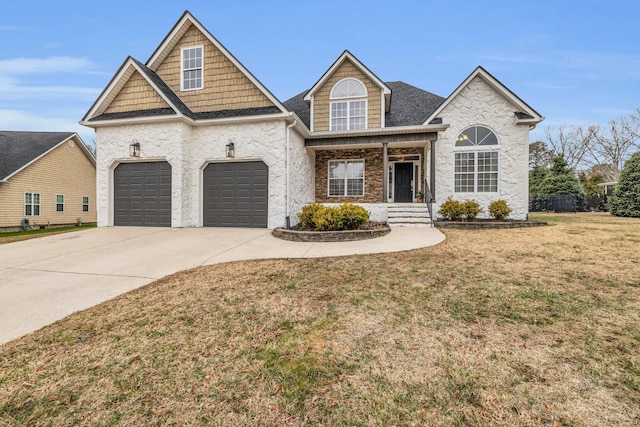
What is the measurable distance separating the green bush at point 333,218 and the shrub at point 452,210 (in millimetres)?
4178

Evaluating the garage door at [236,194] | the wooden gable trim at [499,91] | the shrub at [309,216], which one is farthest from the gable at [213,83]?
the wooden gable trim at [499,91]

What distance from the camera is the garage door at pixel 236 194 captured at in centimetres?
1021

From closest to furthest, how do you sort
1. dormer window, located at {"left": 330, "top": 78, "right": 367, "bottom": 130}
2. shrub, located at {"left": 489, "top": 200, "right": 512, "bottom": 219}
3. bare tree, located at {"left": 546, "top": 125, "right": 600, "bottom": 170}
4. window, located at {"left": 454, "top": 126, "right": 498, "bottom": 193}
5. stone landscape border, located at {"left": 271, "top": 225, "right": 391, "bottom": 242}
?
stone landscape border, located at {"left": 271, "top": 225, "right": 391, "bottom": 242} → shrub, located at {"left": 489, "top": 200, "right": 512, "bottom": 219} → window, located at {"left": 454, "top": 126, "right": 498, "bottom": 193} → dormer window, located at {"left": 330, "top": 78, "right": 367, "bottom": 130} → bare tree, located at {"left": 546, "top": 125, "right": 600, "bottom": 170}

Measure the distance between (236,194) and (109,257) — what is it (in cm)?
490

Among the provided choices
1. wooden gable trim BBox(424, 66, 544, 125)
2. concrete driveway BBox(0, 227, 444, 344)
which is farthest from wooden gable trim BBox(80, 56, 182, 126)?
wooden gable trim BBox(424, 66, 544, 125)

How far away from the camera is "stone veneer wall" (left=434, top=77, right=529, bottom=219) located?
1162cm

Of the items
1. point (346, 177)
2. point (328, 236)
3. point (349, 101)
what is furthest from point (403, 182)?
point (328, 236)

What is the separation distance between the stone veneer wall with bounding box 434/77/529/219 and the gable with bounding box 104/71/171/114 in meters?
11.5

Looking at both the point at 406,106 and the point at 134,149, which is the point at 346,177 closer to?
the point at 406,106

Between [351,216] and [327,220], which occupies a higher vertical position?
[351,216]

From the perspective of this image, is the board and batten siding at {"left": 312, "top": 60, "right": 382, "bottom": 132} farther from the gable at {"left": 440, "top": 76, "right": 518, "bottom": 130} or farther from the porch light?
the porch light

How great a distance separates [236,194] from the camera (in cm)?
1043

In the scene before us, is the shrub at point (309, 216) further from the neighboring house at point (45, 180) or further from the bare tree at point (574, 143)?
the bare tree at point (574, 143)

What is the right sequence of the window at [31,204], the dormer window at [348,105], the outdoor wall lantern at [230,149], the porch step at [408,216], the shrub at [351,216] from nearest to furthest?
1. the shrub at [351,216]
2. the outdoor wall lantern at [230,149]
3. the porch step at [408,216]
4. the dormer window at [348,105]
5. the window at [31,204]
